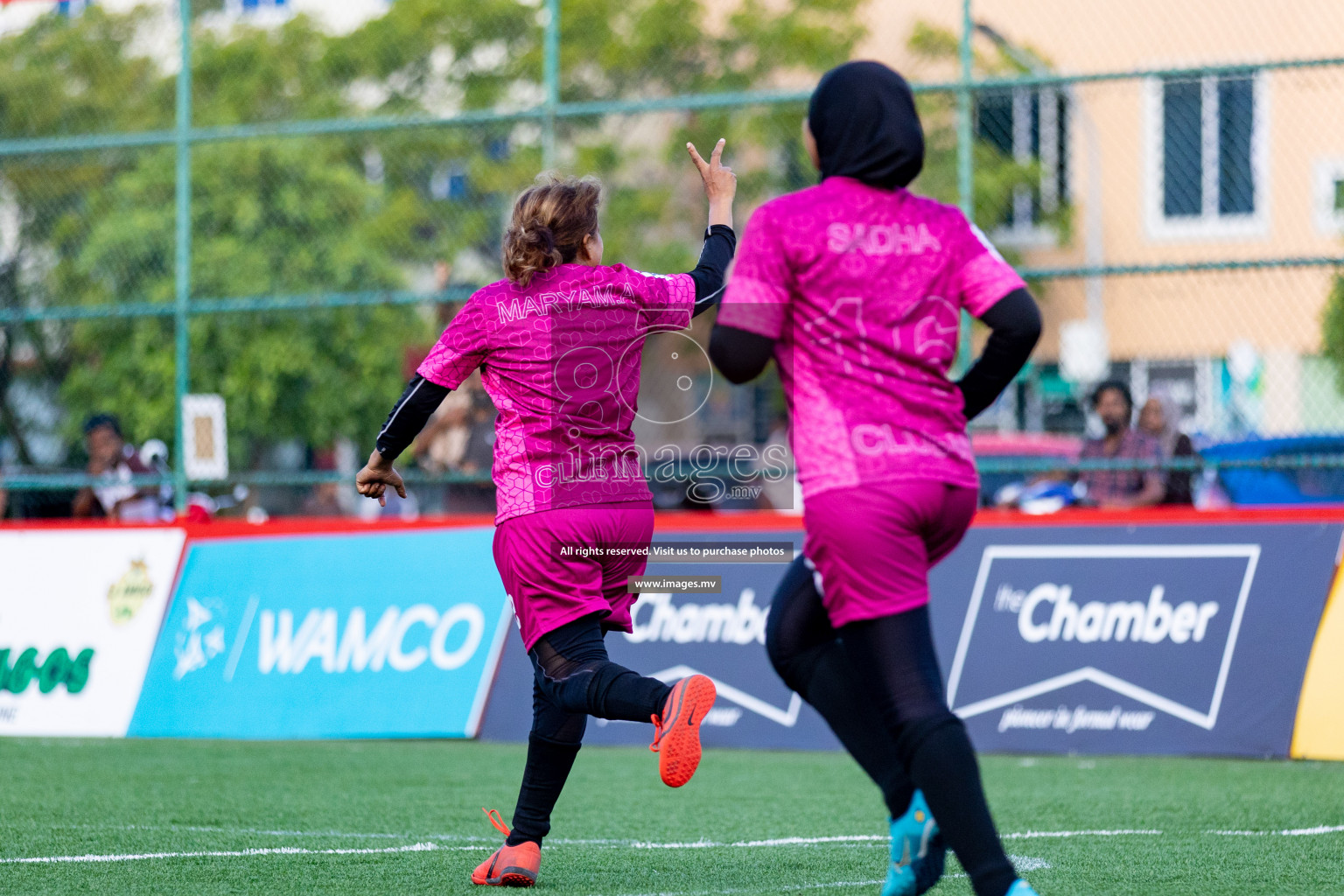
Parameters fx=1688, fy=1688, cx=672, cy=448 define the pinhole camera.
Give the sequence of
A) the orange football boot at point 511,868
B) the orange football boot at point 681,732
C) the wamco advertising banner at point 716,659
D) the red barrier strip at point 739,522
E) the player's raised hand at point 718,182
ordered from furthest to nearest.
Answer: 1. the wamco advertising banner at point 716,659
2. the red barrier strip at point 739,522
3. the player's raised hand at point 718,182
4. the orange football boot at point 511,868
5. the orange football boot at point 681,732

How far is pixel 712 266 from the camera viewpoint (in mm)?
4645

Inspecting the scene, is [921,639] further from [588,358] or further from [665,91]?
[665,91]

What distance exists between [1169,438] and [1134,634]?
6.54 feet

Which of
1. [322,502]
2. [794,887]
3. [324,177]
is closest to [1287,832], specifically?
[794,887]

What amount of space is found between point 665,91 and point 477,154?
684 cm

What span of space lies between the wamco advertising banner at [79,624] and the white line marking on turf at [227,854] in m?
4.55

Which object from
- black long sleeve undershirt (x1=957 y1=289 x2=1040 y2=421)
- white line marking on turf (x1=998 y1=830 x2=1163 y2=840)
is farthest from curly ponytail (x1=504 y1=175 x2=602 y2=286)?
white line marking on turf (x1=998 y1=830 x2=1163 y2=840)

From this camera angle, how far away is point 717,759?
7848 millimetres

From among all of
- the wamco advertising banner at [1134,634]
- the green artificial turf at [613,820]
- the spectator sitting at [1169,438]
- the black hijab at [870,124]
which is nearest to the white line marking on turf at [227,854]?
the green artificial turf at [613,820]

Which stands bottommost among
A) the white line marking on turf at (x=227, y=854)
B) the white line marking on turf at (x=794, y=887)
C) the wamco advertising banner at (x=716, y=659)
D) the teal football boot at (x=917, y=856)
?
the wamco advertising banner at (x=716, y=659)

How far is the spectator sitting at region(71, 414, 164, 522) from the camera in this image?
35.0 feet

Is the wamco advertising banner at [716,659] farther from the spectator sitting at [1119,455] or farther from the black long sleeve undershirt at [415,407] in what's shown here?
the black long sleeve undershirt at [415,407]

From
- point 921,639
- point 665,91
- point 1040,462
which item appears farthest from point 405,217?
point 921,639

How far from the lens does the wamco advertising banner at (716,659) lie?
831 centimetres
